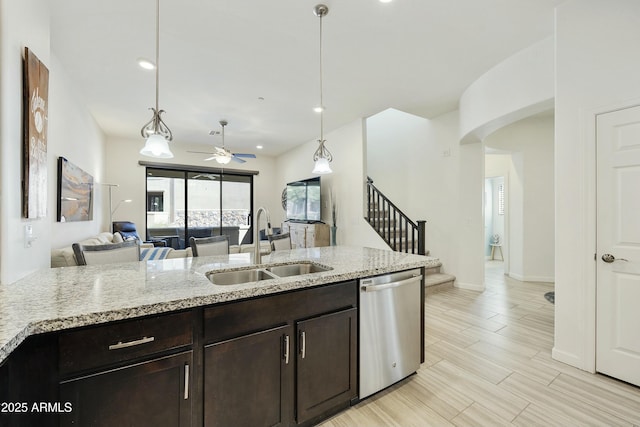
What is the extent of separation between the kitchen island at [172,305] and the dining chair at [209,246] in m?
0.70

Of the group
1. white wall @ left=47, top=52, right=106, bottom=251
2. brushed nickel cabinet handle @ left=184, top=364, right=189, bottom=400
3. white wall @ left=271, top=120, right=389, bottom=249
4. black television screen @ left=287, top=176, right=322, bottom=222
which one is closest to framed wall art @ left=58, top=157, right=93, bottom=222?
white wall @ left=47, top=52, right=106, bottom=251

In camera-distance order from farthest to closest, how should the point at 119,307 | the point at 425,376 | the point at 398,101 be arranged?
1. the point at 398,101
2. the point at 425,376
3. the point at 119,307

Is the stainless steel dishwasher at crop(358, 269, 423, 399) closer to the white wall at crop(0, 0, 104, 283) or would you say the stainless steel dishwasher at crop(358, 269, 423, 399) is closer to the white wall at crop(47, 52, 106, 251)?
the white wall at crop(0, 0, 104, 283)

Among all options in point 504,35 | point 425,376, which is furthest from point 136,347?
point 504,35

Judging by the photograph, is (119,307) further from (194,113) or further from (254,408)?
(194,113)

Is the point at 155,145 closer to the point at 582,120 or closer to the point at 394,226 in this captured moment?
the point at 582,120

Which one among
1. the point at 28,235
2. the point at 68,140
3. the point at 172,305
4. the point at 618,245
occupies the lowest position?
the point at 172,305

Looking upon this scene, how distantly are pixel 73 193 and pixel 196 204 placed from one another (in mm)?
3747

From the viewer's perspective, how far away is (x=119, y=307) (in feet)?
3.44

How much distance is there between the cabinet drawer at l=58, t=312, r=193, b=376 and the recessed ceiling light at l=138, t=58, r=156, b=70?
3.17 metres

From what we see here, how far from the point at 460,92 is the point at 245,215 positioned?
20.4ft

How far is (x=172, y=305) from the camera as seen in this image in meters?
1.13

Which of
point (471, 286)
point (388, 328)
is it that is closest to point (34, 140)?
point (388, 328)

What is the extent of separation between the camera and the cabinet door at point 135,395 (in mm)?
1002
